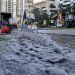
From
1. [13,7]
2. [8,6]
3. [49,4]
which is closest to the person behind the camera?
[8,6]

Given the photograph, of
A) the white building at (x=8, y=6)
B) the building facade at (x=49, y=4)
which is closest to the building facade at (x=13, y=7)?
the white building at (x=8, y=6)

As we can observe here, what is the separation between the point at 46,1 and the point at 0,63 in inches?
4066

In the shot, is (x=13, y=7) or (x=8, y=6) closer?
(x=8, y=6)

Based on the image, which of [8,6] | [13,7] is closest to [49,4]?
[13,7]

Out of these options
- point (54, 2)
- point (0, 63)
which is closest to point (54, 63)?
point (0, 63)

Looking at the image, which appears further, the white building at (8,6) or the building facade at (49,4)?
the building facade at (49,4)

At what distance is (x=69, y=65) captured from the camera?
8.55m

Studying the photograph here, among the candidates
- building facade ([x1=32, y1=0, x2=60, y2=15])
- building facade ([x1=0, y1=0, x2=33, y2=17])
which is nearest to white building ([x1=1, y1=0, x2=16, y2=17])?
building facade ([x1=0, y1=0, x2=33, y2=17])

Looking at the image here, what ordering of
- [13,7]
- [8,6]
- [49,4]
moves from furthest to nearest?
1. [49,4]
2. [13,7]
3. [8,6]

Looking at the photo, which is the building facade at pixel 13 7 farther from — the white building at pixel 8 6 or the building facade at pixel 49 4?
the building facade at pixel 49 4

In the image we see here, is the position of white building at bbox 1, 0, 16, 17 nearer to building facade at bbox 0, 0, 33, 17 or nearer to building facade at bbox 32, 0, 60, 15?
building facade at bbox 0, 0, 33, 17

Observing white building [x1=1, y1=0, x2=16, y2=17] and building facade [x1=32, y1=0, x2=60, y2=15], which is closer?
white building [x1=1, y1=0, x2=16, y2=17]

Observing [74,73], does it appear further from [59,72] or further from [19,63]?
[19,63]

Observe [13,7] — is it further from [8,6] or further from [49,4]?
[49,4]
